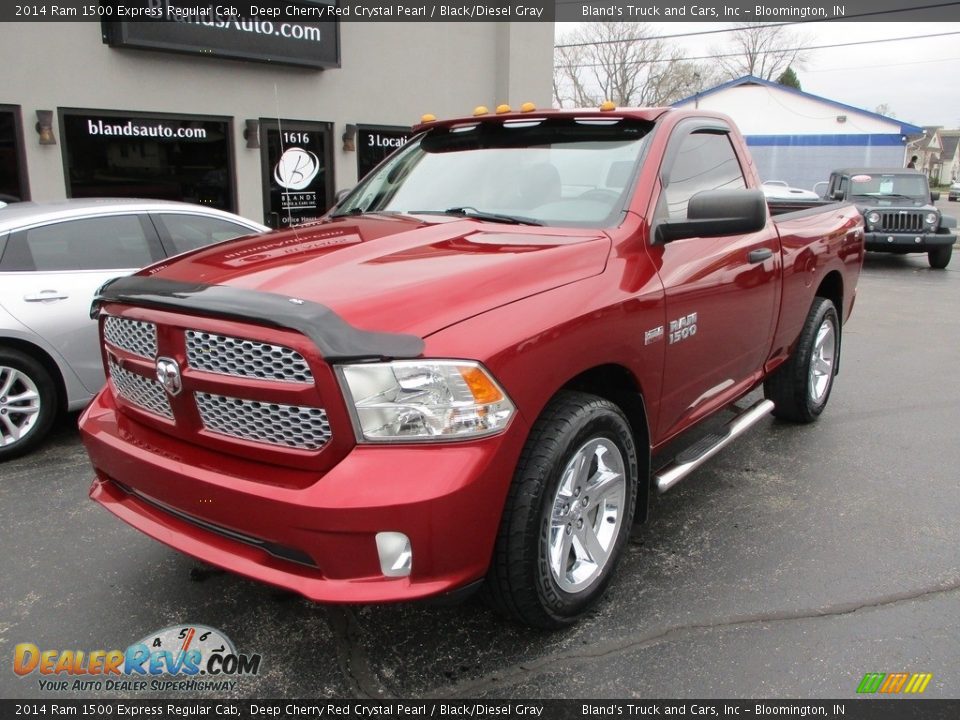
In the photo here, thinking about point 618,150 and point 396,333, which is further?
point 618,150

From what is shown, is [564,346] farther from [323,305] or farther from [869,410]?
[869,410]

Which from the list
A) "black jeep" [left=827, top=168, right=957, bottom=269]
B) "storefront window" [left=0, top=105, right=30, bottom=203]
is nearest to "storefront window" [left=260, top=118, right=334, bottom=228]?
"storefront window" [left=0, top=105, right=30, bottom=203]

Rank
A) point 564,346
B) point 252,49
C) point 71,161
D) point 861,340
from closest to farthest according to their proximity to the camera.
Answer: point 564,346 < point 861,340 < point 71,161 < point 252,49

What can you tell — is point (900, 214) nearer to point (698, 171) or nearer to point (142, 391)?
point (698, 171)

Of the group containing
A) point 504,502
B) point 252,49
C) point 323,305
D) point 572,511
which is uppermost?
point 252,49

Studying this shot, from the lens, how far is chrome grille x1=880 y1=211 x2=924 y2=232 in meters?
14.5

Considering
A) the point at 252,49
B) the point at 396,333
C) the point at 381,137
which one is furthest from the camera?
the point at 381,137

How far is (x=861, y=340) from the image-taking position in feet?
26.6

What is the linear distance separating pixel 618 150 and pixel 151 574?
273 centimetres

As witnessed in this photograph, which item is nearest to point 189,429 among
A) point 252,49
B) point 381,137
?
point 252,49

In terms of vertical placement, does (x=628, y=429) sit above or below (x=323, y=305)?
below

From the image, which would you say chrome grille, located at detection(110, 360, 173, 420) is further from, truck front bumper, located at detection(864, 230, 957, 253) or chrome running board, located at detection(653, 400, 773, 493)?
truck front bumper, located at detection(864, 230, 957, 253)

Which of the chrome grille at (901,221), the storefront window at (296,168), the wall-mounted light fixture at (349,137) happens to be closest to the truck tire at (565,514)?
the storefront window at (296,168)

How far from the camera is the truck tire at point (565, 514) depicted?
2.45m
